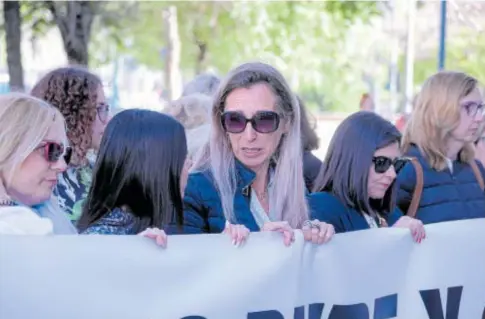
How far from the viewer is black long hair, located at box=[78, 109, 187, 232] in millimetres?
3289

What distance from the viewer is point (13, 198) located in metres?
3.12

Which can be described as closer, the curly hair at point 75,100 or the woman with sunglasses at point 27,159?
the woman with sunglasses at point 27,159

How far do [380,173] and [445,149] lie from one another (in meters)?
0.92

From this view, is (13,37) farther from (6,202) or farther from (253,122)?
(6,202)

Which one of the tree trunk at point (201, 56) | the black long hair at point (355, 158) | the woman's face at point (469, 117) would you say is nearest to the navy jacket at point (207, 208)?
the black long hair at point (355, 158)

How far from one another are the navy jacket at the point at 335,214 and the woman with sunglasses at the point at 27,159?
42.5 inches

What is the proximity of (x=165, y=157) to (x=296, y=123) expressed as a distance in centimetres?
66

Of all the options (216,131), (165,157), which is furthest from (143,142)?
(216,131)

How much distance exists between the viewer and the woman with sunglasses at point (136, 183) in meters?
3.29

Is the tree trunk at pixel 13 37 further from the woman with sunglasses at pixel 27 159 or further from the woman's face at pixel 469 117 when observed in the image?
the woman with sunglasses at pixel 27 159

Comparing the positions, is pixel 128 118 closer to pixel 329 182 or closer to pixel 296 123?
pixel 296 123

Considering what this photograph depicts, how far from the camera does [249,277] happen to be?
337 cm

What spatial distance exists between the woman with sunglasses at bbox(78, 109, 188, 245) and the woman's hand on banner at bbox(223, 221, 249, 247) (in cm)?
18

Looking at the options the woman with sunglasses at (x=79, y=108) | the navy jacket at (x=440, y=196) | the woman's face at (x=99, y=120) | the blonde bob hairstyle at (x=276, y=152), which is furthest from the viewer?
the woman's face at (x=99, y=120)
